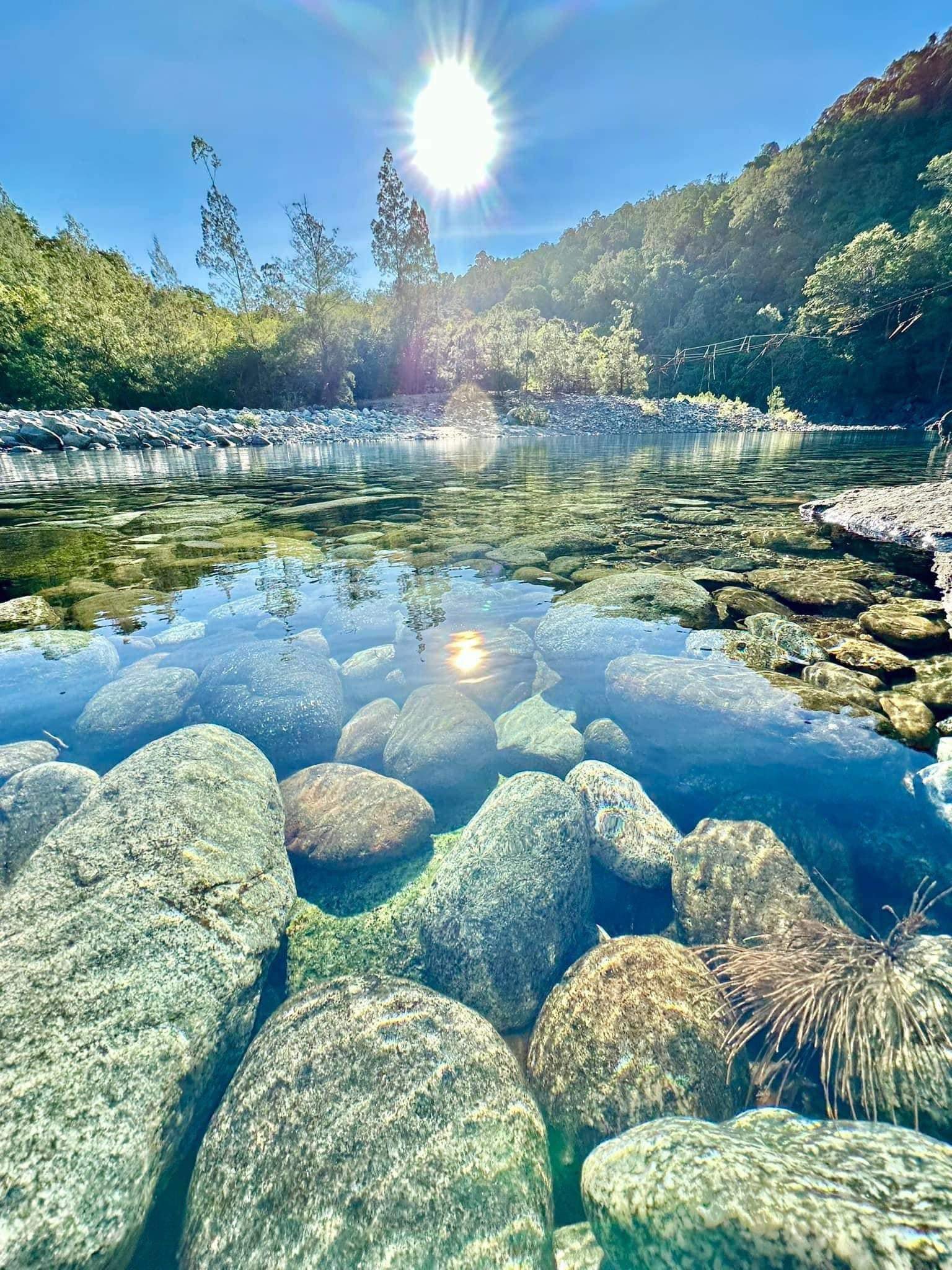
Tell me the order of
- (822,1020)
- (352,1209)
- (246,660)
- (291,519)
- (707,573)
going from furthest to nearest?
(291,519) → (707,573) → (246,660) → (822,1020) → (352,1209)

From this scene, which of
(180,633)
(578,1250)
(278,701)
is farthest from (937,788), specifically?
(180,633)

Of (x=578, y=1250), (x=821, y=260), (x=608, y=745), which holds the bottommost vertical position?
(x=578, y=1250)

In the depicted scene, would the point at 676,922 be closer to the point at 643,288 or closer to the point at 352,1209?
the point at 352,1209

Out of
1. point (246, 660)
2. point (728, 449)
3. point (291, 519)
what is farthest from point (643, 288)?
point (246, 660)

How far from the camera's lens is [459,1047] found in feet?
5.15

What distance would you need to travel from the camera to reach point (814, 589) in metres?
4.65

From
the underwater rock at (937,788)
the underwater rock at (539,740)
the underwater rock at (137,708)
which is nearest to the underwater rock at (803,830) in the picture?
the underwater rock at (937,788)

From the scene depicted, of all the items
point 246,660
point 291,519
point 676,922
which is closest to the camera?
point 676,922

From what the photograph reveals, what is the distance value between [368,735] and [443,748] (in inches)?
20.5

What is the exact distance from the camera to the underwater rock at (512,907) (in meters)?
1.96

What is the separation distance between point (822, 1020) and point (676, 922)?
623 mm

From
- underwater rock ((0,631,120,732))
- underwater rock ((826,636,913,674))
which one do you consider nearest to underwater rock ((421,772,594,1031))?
underwater rock ((826,636,913,674))

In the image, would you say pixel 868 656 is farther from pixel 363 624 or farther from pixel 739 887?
pixel 363 624

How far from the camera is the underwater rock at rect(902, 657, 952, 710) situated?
2867mm
